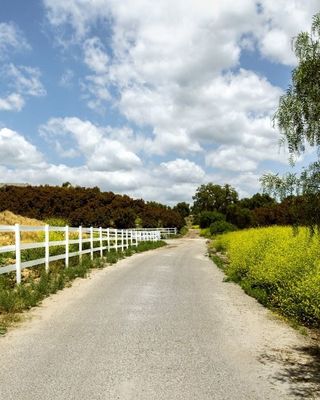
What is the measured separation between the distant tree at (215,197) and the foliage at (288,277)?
10838 centimetres

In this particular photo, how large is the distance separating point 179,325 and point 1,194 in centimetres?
6239

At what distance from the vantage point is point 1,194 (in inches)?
2638

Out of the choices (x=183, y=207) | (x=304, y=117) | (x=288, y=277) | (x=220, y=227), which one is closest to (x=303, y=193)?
(x=304, y=117)

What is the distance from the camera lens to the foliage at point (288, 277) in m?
9.06

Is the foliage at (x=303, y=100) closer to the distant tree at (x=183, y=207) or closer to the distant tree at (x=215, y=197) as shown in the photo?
the distant tree at (x=215, y=197)

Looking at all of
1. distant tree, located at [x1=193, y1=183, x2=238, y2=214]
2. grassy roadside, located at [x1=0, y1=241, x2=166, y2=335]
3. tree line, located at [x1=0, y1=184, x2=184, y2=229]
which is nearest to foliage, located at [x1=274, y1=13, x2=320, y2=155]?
grassy roadside, located at [x1=0, y1=241, x2=166, y2=335]

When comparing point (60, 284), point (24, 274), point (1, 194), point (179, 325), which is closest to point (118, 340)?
point (179, 325)

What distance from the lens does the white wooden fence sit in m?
11.5

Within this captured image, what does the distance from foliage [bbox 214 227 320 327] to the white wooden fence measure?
18.4ft

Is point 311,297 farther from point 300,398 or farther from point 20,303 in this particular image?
point 20,303

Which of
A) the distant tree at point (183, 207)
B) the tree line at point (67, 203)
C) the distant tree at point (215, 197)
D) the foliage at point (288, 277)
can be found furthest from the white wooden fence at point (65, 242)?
the distant tree at point (183, 207)

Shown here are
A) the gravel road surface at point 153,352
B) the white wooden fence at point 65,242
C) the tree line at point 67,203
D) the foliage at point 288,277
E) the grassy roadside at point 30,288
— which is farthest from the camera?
the tree line at point 67,203

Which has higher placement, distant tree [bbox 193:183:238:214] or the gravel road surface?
distant tree [bbox 193:183:238:214]

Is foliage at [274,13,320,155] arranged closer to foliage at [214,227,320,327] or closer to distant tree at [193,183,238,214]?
foliage at [214,227,320,327]
